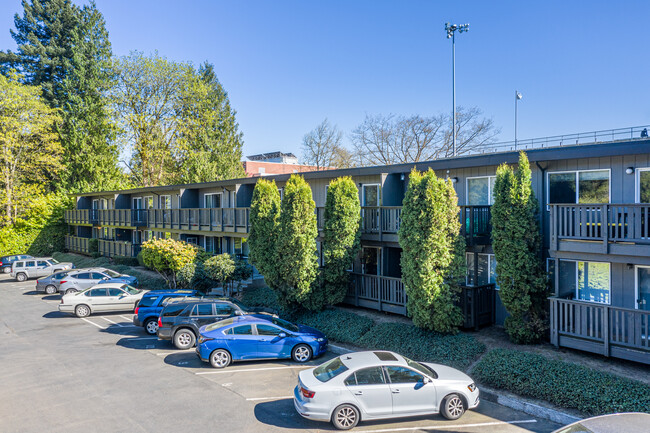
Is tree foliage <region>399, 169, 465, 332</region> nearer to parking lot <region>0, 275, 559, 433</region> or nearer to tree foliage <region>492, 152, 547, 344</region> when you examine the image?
tree foliage <region>492, 152, 547, 344</region>

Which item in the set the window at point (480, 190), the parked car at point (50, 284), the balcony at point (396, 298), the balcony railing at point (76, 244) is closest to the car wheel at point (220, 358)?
the balcony at point (396, 298)

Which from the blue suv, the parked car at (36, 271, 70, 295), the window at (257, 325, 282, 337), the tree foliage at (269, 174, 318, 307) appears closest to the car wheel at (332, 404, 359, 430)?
the window at (257, 325, 282, 337)

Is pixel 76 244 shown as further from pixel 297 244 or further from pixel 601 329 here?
pixel 601 329

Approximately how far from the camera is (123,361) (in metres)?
13.9

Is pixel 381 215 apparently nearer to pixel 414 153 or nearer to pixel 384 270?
pixel 384 270

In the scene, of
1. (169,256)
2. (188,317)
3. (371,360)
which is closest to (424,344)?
(371,360)

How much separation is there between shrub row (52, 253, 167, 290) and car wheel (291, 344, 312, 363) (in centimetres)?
1439

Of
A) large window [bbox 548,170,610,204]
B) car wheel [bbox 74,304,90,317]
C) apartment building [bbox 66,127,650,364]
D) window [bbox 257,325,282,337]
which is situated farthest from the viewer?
car wheel [bbox 74,304,90,317]

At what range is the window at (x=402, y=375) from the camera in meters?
9.56

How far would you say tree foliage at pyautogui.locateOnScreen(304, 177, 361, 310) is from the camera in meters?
17.3

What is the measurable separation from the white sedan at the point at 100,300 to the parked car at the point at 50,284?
6.87 meters

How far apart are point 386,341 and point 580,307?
5817mm

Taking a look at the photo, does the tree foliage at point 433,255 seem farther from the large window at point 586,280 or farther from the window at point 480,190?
the large window at point 586,280

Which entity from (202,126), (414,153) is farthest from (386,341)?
(202,126)
